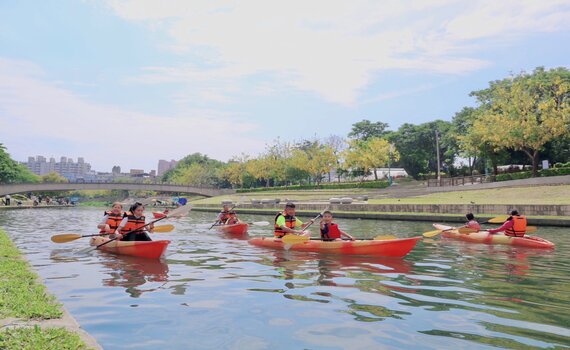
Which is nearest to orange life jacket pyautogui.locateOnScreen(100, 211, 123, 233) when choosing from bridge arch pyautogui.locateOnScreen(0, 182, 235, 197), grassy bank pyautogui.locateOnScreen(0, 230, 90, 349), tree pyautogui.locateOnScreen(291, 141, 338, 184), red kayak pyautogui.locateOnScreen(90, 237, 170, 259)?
red kayak pyautogui.locateOnScreen(90, 237, 170, 259)

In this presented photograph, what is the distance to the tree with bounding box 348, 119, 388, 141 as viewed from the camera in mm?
96938

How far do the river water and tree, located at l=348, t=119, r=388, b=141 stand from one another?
84.7 m

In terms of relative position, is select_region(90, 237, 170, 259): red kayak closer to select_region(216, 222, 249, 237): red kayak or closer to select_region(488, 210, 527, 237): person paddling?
select_region(216, 222, 249, 237): red kayak

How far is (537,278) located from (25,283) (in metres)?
10.1

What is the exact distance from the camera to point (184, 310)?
7.19 meters

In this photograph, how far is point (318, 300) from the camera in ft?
25.6

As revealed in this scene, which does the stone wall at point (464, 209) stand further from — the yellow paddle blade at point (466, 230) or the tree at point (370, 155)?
the tree at point (370, 155)

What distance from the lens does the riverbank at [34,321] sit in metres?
4.66

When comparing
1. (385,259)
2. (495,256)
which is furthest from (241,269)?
(495,256)

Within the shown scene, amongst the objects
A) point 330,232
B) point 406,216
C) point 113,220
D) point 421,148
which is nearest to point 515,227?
point 330,232

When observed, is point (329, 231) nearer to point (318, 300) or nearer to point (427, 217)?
point (318, 300)

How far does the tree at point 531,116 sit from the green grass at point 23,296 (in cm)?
4422

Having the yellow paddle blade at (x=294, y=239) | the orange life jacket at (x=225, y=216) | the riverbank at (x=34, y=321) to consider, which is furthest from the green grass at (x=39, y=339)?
the orange life jacket at (x=225, y=216)

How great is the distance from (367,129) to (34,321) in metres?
95.5
